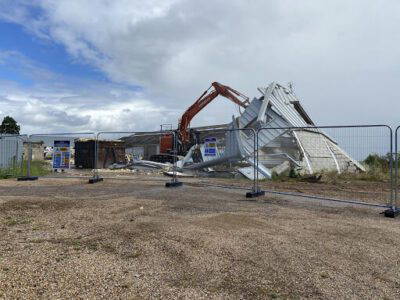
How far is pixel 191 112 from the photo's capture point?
37094mm

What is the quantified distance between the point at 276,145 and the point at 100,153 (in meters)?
15.8

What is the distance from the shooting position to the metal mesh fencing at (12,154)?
20609 millimetres

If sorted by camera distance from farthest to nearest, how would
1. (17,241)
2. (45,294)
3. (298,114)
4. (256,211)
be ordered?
(298,114), (256,211), (17,241), (45,294)

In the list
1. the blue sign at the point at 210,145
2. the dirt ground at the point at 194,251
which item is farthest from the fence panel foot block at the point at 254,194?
the blue sign at the point at 210,145

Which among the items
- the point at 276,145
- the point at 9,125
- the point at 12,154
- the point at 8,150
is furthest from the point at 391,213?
the point at 9,125

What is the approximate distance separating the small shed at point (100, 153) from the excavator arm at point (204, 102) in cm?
528

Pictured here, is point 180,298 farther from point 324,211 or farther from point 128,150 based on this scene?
point 128,150

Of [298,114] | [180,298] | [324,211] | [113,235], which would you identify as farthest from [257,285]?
[298,114]

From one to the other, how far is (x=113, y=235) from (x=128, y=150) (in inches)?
1466

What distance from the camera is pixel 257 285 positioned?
493 cm

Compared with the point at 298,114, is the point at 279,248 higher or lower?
lower

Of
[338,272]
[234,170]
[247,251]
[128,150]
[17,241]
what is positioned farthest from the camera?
[128,150]

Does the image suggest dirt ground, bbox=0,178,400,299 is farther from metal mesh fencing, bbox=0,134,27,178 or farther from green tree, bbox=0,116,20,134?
green tree, bbox=0,116,20,134

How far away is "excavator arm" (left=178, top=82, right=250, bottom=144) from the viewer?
111 feet
